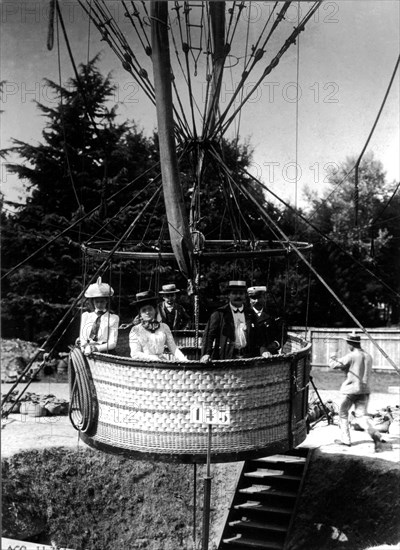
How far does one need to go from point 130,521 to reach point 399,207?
44.2ft

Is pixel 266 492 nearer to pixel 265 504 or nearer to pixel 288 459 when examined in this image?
pixel 265 504

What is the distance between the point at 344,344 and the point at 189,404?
44.1 feet

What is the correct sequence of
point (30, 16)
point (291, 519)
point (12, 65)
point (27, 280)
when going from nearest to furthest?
point (30, 16)
point (12, 65)
point (291, 519)
point (27, 280)

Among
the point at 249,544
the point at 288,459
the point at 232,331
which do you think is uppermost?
the point at 232,331

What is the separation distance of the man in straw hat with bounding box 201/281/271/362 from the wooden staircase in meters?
3.31

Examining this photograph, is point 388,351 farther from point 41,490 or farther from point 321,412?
point 41,490

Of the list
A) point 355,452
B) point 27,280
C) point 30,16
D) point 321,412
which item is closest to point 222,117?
point 30,16

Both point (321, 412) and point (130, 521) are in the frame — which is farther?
point (321, 412)

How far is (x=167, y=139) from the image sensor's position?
17.3 feet

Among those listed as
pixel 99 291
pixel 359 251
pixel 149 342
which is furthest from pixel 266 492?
pixel 359 251

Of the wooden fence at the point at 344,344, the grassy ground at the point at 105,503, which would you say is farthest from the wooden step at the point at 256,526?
the wooden fence at the point at 344,344

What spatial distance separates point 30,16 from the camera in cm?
578

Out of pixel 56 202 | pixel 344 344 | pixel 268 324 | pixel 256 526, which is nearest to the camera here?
pixel 268 324

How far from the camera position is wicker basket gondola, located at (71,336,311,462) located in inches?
193
